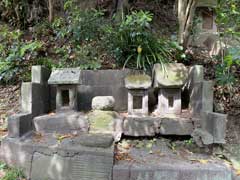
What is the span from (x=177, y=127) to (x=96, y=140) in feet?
3.45

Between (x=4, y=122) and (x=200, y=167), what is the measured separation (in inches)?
110

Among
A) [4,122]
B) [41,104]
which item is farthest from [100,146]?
[4,122]

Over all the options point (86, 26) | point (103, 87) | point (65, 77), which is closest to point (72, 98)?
point (65, 77)

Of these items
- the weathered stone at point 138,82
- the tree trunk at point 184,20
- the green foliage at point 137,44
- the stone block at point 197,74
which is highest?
the tree trunk at point 184,20

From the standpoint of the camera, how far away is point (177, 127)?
337 centimetres

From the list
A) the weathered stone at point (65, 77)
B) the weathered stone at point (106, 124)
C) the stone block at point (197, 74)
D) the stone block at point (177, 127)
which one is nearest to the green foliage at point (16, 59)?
the weathered stone at point (65, 77)

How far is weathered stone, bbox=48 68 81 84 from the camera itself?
350 centimetres

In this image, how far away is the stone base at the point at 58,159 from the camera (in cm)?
287

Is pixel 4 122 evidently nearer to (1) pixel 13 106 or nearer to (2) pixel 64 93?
(1) pixel 13 106

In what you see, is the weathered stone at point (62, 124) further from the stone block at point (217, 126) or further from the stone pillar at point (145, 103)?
the stone block at point (217, 126)

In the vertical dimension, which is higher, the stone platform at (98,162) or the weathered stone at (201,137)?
the weathered stone at (201,137)

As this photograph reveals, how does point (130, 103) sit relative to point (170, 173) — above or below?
above

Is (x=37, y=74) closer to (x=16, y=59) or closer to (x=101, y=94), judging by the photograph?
(x=101, y=94)

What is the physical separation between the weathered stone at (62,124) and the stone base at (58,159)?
26cm
